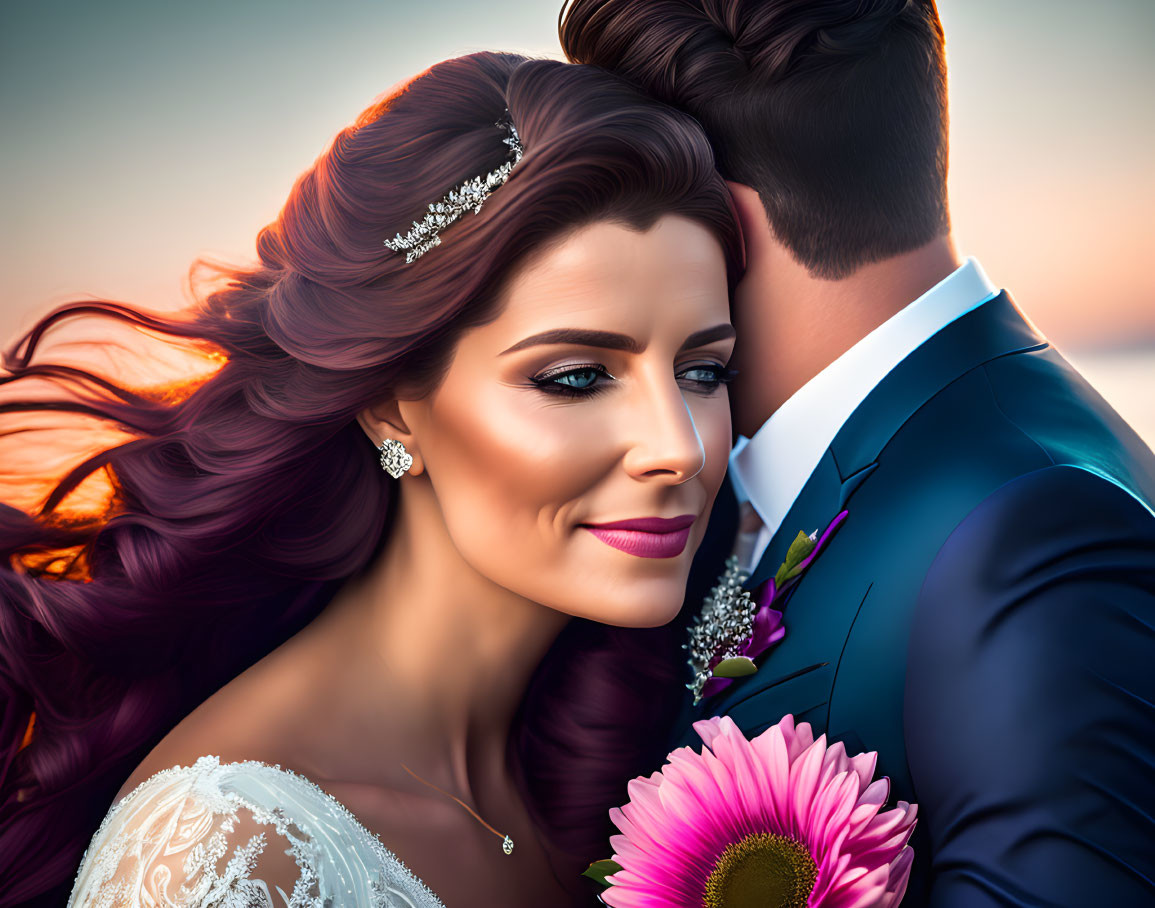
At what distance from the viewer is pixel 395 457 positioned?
2.10 m

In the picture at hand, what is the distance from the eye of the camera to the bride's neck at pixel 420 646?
205cm

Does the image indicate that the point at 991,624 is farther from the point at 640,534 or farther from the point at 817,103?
the point at 817,103

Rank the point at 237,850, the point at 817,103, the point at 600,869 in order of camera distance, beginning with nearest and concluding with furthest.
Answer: the point at 237,850
the point at 600,869
the point at 817,103

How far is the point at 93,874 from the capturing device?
1749 mm

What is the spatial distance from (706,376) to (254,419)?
0.98 metres

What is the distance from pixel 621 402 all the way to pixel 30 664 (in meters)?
1.37

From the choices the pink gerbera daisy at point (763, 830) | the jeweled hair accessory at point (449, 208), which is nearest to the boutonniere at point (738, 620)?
the pink gerbera daisy at point (763, 830)

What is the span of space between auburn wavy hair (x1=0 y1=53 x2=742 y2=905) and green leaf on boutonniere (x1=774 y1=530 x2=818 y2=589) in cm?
63

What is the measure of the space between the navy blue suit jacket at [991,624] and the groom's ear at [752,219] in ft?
1.47

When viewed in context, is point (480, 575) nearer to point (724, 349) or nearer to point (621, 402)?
point (621, 402)

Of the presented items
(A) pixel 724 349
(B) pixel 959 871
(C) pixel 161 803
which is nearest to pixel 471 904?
(C) pixel 161 803

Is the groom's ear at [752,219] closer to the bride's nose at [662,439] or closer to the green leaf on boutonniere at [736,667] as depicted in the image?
the bride's nose at [662,439]

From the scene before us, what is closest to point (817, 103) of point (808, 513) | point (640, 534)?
point (808, 513)

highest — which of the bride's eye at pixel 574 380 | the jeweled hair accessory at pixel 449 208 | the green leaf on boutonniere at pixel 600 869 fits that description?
the jeweled hair accessory at pixel 449 208
